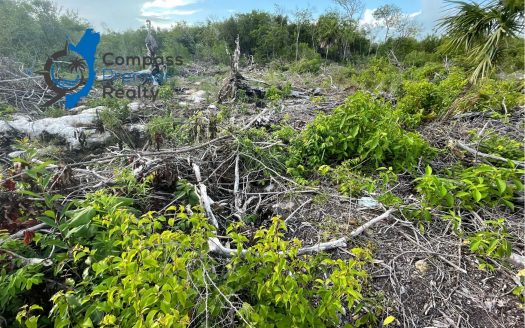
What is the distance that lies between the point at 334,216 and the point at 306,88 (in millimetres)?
4743

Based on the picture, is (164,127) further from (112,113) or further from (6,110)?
(6,110)

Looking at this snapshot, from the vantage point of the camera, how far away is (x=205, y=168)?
267 cm

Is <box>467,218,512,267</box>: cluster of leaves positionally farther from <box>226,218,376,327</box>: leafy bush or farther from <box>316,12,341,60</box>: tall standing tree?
<box>316,12,341,60</box>: tall standing tree

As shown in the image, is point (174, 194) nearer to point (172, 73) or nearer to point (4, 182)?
point (4, 182)

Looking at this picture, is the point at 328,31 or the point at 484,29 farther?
the point at 328,31

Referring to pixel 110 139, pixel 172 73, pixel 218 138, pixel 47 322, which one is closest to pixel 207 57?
pixel 172 73

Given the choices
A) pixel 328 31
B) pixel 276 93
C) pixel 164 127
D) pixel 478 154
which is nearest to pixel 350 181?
pixel 478 154

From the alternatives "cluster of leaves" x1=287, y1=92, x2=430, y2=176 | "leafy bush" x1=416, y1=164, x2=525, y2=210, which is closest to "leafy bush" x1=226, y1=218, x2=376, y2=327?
"leafy bush" x1=416, y1=164, x2=525, y2=210

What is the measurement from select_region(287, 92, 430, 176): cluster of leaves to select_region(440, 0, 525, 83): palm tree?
10.1 ft

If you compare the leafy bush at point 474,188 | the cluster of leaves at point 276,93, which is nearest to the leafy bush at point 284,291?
the leafy bush at point 474,188

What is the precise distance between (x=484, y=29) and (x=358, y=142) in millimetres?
4057

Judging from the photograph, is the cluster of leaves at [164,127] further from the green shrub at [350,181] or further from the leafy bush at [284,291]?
the leafy bush at [284,291]

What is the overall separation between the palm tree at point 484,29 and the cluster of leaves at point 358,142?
3087mm

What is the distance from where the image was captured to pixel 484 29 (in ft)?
16.0
